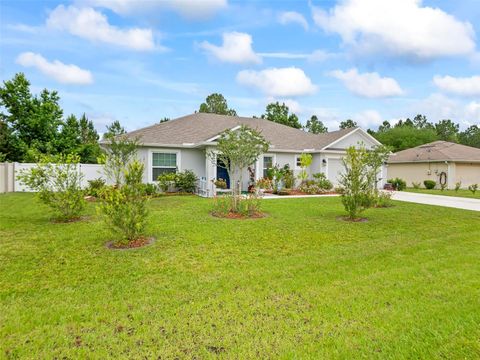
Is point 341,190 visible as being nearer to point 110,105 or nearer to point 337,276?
point 337,276

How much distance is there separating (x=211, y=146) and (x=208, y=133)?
2641mm

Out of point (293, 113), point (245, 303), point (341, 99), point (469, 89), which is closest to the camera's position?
point (245, 303)

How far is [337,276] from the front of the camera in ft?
15.1

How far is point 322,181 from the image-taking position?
17.7m

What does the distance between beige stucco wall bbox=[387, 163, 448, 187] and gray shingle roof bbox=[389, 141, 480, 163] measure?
1.73 feet

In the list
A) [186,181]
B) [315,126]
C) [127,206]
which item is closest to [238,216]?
[127,206]

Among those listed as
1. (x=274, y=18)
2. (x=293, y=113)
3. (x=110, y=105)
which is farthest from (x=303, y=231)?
(x=293, y=113)

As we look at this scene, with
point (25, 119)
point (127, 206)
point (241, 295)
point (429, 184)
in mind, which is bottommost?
point (241, 295)

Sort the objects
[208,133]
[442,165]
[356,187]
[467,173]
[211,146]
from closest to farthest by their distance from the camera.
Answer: [356,187], [211,146], [208,133], [442,165], [467,173]

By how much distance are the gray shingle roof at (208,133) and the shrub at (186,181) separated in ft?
5.21

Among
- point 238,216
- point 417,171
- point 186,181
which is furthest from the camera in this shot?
point 417,171

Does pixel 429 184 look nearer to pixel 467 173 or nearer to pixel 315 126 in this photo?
pixel 467 173

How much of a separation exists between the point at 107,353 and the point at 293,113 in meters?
34.7

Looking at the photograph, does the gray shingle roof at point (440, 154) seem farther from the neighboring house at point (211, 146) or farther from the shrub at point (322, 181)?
the shrub at point (322, 181)
